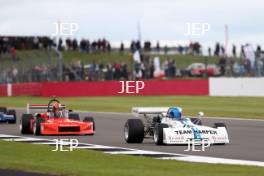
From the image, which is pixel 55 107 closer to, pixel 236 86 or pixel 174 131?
pixel 174 131

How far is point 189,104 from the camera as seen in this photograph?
43.1 metres

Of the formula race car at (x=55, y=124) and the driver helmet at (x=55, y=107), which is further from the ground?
the driver helmet at (x=55, y=107)

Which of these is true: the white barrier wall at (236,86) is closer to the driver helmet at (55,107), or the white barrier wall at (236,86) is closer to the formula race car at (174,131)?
the driver helmet at (55,107)

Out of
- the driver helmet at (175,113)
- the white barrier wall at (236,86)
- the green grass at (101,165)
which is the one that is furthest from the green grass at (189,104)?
the green grass at (101,165)

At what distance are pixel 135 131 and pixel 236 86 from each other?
3007 centimetres

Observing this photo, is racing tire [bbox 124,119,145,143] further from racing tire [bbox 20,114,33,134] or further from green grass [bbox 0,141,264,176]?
racing tire [bbox 20,114,33,134]

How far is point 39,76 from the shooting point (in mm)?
53938

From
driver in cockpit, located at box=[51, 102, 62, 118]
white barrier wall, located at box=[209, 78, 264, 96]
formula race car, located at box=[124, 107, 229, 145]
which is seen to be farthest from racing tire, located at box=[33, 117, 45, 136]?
white barrier wall, located at box=[209, 78, 264, 96]

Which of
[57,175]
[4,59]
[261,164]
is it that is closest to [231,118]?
[261,164]

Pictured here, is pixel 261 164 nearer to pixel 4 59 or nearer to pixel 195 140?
pixel 195 140

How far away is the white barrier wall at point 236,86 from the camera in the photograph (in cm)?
4897

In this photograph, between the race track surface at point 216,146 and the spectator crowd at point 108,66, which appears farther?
the spectator crowd at point 108,66

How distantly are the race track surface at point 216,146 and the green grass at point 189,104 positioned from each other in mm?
4471

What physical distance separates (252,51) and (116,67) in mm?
7456
